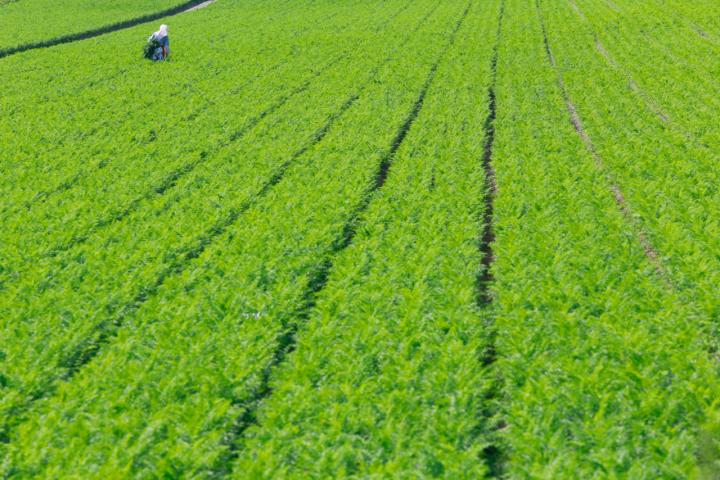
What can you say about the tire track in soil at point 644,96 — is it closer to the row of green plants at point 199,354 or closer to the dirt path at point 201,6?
the row of green plants at point 199,354

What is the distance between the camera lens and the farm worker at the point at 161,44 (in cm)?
2350

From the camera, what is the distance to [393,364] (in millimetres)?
5824

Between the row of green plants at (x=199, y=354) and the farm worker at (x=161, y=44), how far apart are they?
15.2 meters

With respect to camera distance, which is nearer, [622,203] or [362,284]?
[362,284]

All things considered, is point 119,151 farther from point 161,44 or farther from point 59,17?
point 59,17

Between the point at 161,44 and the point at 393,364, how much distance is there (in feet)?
69.3

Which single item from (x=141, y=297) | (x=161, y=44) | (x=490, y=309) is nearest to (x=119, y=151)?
(x=141, y=297)

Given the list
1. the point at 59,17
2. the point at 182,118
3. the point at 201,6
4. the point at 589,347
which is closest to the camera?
the point at 589,347

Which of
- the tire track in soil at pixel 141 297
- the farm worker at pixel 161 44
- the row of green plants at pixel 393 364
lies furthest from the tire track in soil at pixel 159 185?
the farm worker at pixel 161 44

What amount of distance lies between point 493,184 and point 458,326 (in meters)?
5.49

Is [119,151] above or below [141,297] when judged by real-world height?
above

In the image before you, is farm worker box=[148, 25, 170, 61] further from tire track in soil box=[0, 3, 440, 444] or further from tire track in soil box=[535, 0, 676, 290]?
tire track in soil box=[535, 0, 676, 290]

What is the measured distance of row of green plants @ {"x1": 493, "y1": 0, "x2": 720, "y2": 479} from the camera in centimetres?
472

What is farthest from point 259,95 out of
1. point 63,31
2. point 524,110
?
point 63,31
